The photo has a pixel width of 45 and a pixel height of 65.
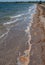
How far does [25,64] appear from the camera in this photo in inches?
299

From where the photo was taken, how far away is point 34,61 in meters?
7.81

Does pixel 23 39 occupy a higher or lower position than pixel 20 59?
lower

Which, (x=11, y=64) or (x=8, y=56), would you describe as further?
(x=8, y=56)

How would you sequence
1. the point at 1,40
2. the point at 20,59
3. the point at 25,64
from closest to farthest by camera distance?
the point at 25,64, the point at 20,59, the point at 1,40

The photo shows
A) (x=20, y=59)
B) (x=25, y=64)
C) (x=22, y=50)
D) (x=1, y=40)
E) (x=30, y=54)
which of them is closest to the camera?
(x=25, y=64)

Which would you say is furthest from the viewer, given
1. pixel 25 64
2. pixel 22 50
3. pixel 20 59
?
pixel 22 50

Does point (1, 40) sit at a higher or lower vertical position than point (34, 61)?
lower

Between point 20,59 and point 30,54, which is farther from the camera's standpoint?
point 30,54

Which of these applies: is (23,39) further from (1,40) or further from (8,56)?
(8,56)

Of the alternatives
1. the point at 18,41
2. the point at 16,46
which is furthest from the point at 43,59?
the point at 18,41

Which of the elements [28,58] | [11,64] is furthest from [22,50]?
[11,64]

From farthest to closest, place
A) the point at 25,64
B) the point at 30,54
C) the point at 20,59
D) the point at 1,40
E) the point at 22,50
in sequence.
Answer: the point at 1,40 → the point at 22,50 → the point at 30,54 → the point at 20,59 → the point at 25,64

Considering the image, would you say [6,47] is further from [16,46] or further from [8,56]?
[8,56]

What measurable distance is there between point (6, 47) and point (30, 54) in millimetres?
1909
